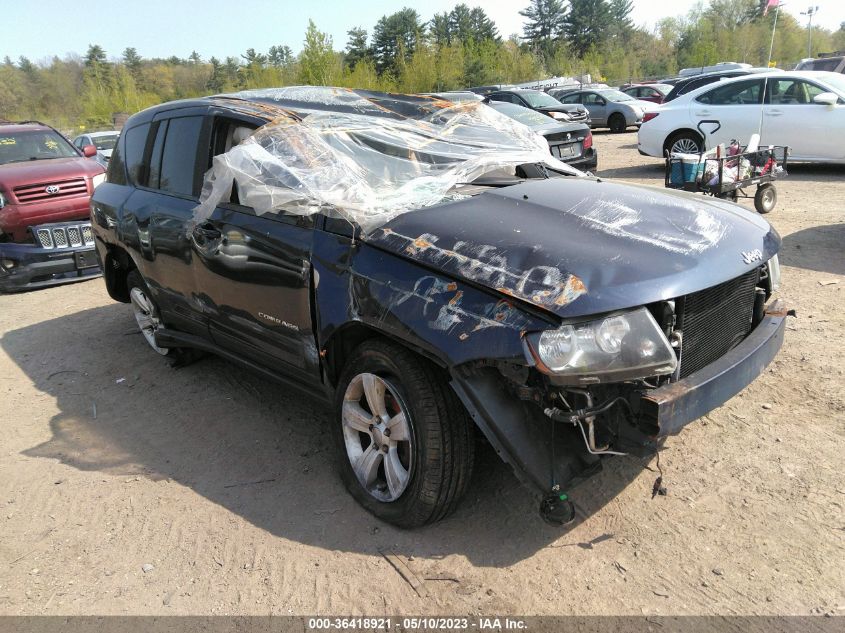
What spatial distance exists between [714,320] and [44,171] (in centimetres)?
869

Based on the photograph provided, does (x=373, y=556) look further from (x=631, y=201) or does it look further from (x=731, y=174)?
(x=731, y=174)

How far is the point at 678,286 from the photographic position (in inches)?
100

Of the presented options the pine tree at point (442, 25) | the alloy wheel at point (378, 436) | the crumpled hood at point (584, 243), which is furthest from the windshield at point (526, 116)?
the pine tree at point (442, 25)

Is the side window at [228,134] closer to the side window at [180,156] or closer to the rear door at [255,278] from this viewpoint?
the rear door at [255,278]

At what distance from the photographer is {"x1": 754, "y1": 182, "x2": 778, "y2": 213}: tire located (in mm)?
8258

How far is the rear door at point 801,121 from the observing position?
10.4 meters

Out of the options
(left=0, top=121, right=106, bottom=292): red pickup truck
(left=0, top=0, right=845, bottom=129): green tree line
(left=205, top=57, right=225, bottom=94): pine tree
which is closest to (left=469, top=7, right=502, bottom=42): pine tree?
(left=0, top=0, right=845, bottom=129): green tree line

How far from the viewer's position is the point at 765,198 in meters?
8.33

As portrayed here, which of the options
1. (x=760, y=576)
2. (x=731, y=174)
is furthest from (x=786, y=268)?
(x=760, y=576)

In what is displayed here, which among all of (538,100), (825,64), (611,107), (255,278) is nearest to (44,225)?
(255,278)

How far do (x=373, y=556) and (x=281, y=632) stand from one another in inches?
20.3

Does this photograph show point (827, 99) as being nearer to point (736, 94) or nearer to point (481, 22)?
point (736, 94)

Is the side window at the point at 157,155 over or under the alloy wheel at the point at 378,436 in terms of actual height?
over

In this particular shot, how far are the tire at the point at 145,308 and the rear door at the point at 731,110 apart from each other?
29.5ft
